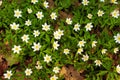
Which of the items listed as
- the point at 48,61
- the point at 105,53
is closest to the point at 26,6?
the point at 48,61

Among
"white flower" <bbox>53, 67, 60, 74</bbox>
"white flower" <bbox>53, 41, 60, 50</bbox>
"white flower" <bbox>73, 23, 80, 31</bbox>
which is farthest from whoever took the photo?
"white flower" <bbox>73, 23, 80, 31</bbox>

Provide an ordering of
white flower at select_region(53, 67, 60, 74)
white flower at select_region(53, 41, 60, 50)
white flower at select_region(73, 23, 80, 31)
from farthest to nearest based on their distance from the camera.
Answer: white flower at select_region(73, 23, 80, 31) → white flower at select_region(53, 41, 60, 50) → white flower at select_region(53, 67, 60, 74)

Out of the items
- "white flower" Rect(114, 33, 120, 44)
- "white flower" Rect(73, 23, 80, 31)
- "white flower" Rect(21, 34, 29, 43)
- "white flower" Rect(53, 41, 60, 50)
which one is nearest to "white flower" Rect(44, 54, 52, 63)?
"white flower" Rect(53, 41, 60, 50)

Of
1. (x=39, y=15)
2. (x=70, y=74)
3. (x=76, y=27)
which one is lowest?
(x=70, y=74)

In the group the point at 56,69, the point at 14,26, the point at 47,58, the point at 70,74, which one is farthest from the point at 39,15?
the point at 70,74

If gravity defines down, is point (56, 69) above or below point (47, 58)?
below

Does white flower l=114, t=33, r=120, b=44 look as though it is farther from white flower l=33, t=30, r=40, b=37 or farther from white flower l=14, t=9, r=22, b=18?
white flower l=14, t=9, r=22, b=18

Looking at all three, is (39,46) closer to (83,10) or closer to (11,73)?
(11,73)

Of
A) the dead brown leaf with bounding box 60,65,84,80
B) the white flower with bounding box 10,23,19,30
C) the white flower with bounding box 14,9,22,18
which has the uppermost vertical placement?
the white flower with bounding box 14,9,22,18

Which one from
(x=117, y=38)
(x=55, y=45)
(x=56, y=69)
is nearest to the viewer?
(x=56, y=69)

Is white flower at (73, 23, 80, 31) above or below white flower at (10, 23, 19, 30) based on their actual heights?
below

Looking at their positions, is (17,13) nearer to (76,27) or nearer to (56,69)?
(76,27)
